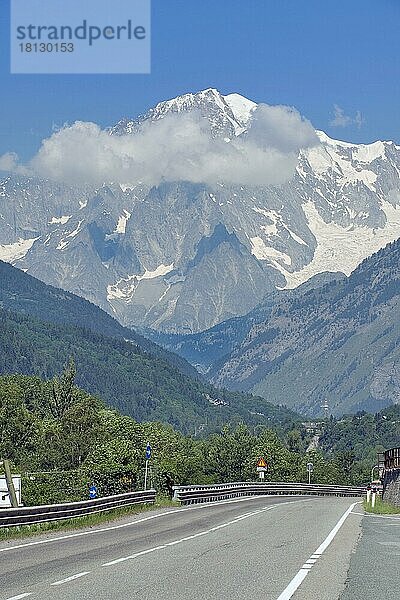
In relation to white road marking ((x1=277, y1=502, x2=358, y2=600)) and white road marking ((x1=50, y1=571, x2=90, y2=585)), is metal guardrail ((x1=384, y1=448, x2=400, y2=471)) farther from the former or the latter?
white road marking ((x1=50, y1=571, x2=90, y2=585))

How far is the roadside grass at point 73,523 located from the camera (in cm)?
3928

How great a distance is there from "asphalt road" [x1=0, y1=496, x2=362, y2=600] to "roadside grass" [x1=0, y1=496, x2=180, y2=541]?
36.1 inches

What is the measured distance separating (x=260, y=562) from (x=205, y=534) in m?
13.3

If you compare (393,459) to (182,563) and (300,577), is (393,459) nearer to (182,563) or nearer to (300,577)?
(182,563)

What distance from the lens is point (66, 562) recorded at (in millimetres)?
28609

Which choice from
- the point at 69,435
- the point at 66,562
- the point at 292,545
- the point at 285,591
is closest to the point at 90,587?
the point at 285,591

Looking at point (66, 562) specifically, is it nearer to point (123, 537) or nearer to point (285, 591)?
point (285, 591)

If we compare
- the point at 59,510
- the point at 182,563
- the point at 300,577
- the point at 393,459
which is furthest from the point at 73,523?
the point at 393,459

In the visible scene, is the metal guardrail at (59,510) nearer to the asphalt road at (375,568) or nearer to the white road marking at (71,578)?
the asphalt road at (375,568)

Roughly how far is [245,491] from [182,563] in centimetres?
8145

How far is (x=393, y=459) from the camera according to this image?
281ft

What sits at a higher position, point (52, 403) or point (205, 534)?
point (52, 403)

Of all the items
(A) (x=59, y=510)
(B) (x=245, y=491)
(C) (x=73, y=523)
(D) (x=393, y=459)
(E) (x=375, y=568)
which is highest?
(D) (x=393, y=459)

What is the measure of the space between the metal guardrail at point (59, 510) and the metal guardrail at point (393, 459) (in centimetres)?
2463
